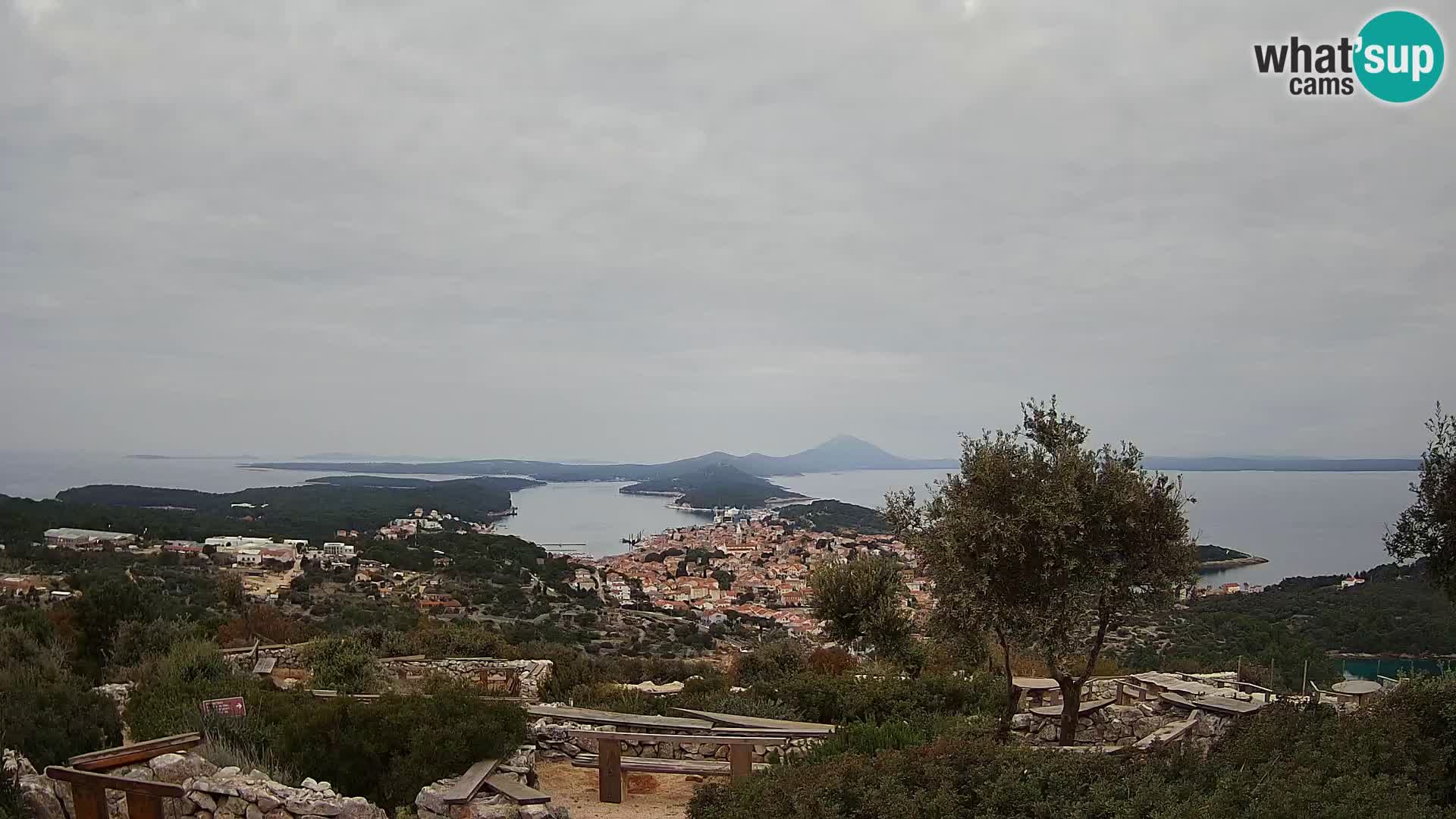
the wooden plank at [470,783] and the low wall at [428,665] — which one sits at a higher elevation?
the wooden plank at [470,783]

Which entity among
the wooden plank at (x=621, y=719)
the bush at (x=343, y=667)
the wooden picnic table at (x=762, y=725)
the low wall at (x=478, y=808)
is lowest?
the bush at (x=343, y=667)

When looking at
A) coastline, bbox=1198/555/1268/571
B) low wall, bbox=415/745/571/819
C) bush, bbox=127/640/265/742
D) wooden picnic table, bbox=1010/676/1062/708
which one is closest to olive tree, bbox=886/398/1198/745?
wooden picnic table, bbox=1010/676/1062/708

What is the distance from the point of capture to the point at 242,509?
185 feet

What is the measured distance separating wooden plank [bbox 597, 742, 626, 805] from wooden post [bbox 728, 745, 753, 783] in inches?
39.9

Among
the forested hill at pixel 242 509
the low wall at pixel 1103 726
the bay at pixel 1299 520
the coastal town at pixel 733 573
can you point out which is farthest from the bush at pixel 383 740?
the forested hill at pixel 242 509

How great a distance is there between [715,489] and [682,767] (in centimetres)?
11065

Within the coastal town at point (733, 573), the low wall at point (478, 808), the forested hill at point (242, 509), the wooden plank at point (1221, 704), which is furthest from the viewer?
the forested hill at point (242, 509)

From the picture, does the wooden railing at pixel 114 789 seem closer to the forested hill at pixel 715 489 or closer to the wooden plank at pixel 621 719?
the wooden plank at pixel 621 719

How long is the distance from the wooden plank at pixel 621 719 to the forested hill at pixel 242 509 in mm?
31152

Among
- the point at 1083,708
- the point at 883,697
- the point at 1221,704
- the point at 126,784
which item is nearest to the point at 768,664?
the point at 883,697

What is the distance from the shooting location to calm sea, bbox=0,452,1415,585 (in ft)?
102

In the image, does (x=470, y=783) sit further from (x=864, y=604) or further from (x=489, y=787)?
(x=864, y=604)

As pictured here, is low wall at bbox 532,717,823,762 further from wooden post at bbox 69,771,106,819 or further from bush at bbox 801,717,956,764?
wooden post at bbox 69,771,106,819

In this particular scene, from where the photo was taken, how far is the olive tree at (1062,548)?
6.76 meters
